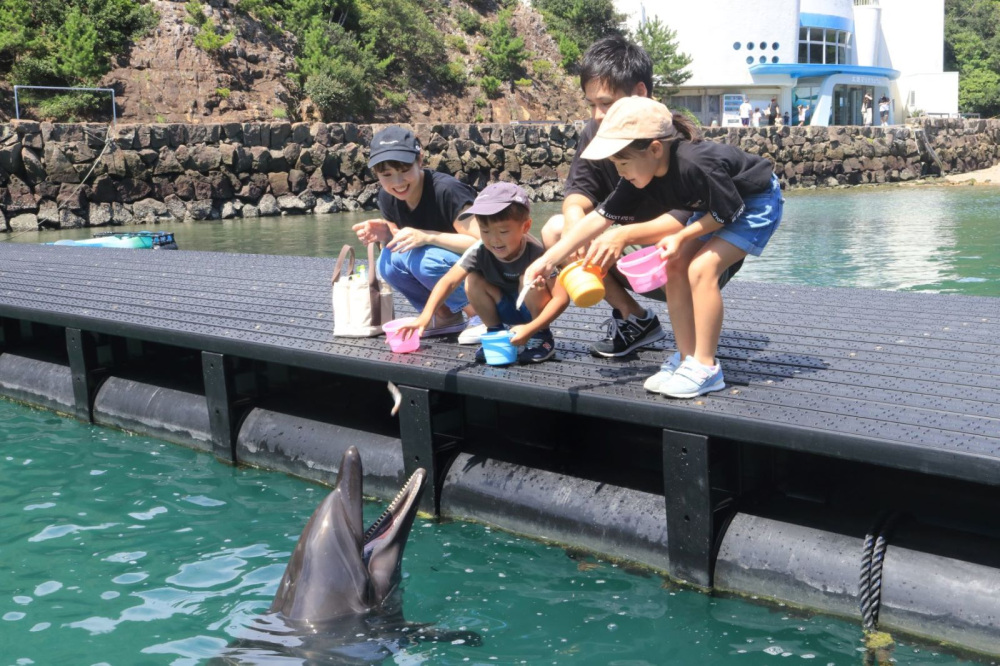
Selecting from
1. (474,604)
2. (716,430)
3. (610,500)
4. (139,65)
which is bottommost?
(474,604)

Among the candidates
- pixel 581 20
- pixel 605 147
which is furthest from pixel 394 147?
pixel 581 20

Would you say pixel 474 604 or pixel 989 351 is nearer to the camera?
pixel 474 604

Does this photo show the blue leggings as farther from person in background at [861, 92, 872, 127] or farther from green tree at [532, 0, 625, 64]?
person in background at [861, 92, 872, 127]

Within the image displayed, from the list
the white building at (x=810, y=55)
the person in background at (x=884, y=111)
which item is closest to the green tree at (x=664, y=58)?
the white building at (x=810, y=55)

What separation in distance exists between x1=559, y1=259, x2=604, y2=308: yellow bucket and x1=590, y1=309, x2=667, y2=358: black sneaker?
37.6 inches

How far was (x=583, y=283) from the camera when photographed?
13.2ft

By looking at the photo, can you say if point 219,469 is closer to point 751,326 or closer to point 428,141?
point 751,326

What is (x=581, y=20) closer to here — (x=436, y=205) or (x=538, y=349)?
(x=436, y=205)

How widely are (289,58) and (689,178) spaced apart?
1461 inches

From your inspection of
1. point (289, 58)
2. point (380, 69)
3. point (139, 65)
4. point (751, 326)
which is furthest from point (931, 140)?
point (751, 326)

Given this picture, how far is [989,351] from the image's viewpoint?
4895 mm

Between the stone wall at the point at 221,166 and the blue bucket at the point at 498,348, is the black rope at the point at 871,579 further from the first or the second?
the stone wall at the point at 221,166

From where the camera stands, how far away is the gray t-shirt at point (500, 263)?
5.01 metres

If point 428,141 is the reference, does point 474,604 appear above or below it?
below
